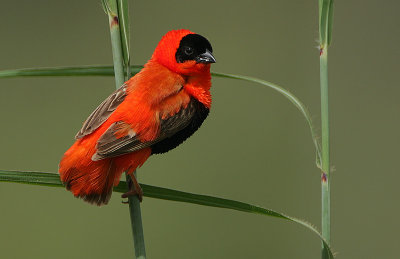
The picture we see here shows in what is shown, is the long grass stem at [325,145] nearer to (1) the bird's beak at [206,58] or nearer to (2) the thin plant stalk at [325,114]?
(2) the thin plant stalk at [325,114]

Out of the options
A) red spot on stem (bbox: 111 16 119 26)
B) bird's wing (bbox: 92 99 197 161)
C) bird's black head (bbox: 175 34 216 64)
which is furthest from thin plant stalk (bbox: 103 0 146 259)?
bird's black head (bbox: 175 34 216 64)

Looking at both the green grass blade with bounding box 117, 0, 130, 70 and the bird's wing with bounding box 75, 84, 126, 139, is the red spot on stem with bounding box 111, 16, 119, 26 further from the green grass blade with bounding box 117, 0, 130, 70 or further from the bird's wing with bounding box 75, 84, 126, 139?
the bird's wing with bounding box 75, 84, 126, 139

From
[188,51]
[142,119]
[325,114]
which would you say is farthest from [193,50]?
[325,114]

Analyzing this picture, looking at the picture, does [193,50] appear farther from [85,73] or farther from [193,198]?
[193,198]

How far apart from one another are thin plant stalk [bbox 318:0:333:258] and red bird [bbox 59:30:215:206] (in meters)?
0.30

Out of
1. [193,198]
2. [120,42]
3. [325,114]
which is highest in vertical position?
[120,42]

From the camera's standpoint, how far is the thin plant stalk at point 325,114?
96 cm

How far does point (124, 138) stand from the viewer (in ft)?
3.48

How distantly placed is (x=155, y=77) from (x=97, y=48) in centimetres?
190

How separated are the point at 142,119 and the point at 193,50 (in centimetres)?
23

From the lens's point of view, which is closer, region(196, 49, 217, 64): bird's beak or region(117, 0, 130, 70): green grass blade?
region(117, 0, 130, 70): green grass blade

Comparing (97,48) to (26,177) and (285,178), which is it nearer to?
(285,178)

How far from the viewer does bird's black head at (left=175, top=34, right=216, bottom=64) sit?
1.24 metres

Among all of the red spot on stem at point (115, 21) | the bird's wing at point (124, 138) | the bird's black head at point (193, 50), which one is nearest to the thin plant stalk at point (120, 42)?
the red spot on stem at point (115, 21)
